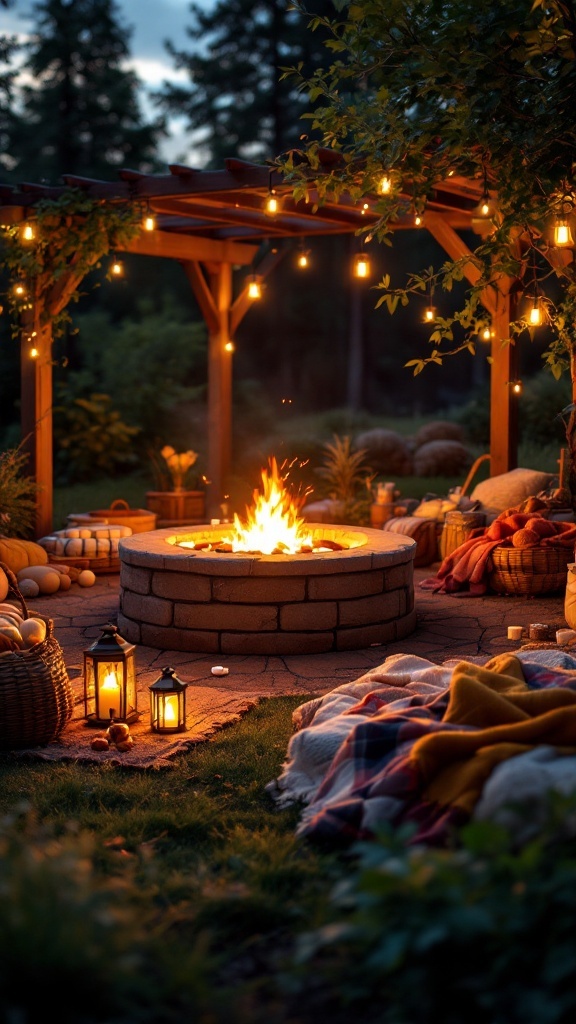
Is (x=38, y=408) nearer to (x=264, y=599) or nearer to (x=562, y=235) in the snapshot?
(x=264, y=599)

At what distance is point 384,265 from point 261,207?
725 inches

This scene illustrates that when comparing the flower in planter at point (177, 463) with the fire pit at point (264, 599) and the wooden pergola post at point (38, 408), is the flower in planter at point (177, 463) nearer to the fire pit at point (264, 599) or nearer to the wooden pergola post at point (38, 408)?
the wooden pergola post at point (38, 408)

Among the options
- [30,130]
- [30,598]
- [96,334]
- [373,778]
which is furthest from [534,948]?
[30,130]

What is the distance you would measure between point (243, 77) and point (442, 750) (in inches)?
855

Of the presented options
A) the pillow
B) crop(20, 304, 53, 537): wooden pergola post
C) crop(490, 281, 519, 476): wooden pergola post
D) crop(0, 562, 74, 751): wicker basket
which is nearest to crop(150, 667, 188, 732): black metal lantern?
crop(0, 562, 74, 751): wicker basket

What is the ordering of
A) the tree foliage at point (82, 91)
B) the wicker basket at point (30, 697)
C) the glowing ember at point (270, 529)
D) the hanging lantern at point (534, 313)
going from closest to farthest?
the wicker basket at point (30, 697)
the hanging lantern at point (534, 313)
the glowing ember at point (270, 529)
the tree foliage at point (82, 91)

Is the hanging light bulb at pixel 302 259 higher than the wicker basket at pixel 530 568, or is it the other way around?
the hanging light bulb at pixel 302 259

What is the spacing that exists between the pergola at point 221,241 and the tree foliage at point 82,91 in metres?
9.20

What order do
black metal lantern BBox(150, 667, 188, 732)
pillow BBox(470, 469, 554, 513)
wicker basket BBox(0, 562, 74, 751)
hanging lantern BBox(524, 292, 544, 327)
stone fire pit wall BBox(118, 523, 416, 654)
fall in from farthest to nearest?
pillow BBox(470, 469, 554, 513), hanging lantern BBox(524, 292, 544, 327), stone fire pit wall BBox(118, 523, 416, 654), black metal lantern BBox(150, 667, 188, 732), wicker basket BBox(0, 562, 74, 751)

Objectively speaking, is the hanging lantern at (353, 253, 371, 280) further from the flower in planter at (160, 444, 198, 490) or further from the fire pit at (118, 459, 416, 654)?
the flower in planter at (160, 444, 198, 490)

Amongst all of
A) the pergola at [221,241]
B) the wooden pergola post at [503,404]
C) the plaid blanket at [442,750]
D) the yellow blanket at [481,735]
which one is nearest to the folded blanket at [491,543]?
the pergola at [221,241]

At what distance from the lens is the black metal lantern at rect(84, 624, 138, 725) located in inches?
201

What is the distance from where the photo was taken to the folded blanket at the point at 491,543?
329 inches

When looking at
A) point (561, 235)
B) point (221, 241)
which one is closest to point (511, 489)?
point (561, 235)
